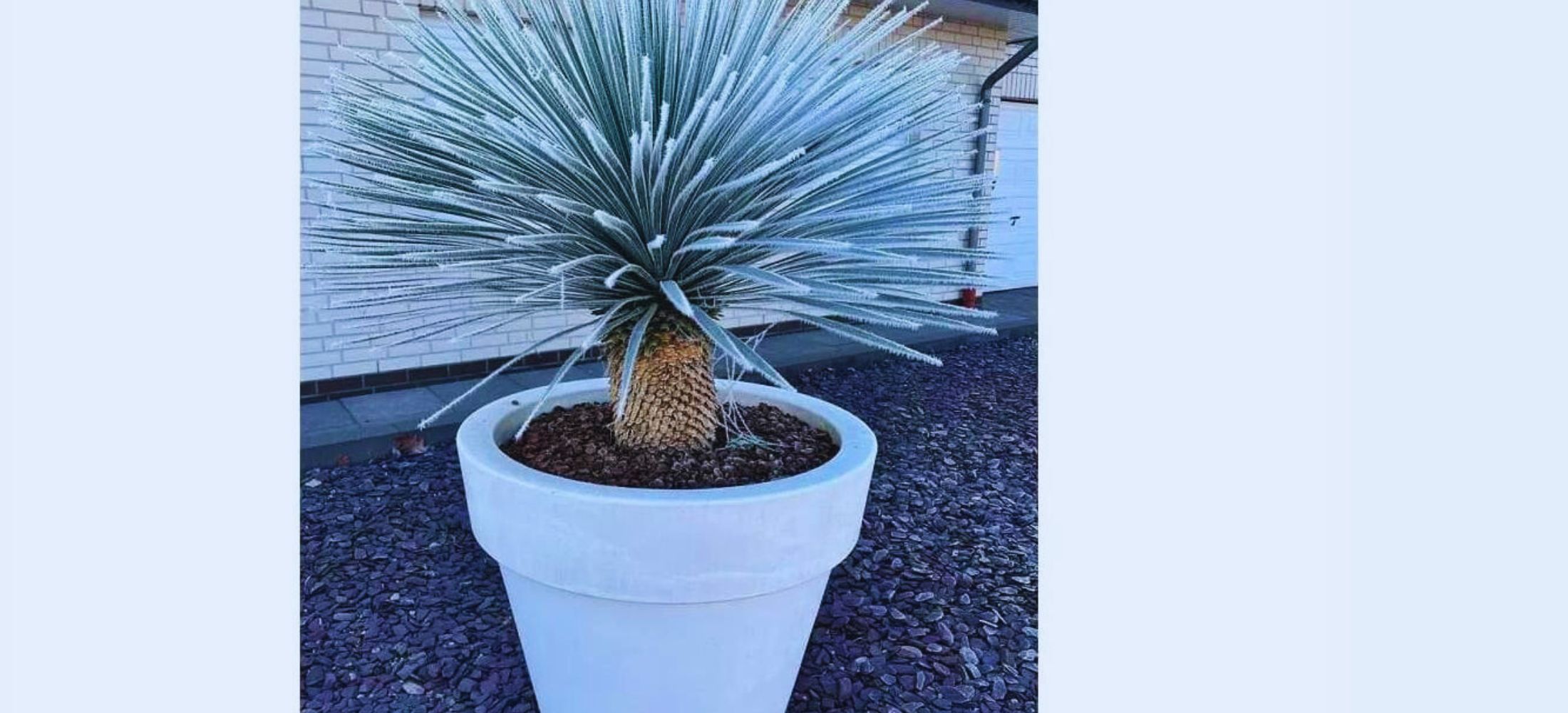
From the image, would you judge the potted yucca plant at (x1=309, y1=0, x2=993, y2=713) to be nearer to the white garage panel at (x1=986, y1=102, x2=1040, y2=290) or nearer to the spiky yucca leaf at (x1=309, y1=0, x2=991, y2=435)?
the spiky yucca leaf at (x1=309, y1=0, x2=991, y2=435)

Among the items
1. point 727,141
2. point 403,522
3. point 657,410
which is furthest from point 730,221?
point 403,522

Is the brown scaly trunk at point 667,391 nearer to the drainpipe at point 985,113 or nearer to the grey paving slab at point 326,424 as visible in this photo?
the grey paving slab at point 326,424

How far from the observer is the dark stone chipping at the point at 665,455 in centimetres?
149

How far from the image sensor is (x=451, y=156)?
1.44m

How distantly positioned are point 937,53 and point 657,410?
87cm

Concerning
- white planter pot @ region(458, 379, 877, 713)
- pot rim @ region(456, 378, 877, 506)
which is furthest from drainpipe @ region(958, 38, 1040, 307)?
white planter pot @ region(458, 379, 877, 713)

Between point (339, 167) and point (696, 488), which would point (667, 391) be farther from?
point (339, 167)

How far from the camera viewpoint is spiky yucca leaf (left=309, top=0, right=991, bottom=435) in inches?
52.7

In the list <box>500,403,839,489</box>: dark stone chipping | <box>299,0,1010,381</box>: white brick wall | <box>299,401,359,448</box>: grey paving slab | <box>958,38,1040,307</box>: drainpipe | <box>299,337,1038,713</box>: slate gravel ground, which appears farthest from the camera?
<box>958,38,1040,307</box>: drainpipe

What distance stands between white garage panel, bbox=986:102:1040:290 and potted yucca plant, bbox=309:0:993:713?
5.54m

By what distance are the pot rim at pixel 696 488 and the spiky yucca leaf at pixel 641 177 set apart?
0.72 ft

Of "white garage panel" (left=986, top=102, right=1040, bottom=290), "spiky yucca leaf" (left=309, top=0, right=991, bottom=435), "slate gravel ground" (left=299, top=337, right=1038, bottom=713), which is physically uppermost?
"white garage panel" (left=986, top=102, right=1040, bottom=290)

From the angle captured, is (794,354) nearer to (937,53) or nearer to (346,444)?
(346,444)

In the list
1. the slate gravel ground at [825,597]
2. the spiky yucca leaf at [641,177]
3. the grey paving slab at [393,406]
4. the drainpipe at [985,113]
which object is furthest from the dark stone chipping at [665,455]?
the drainpipe at [985,113]
